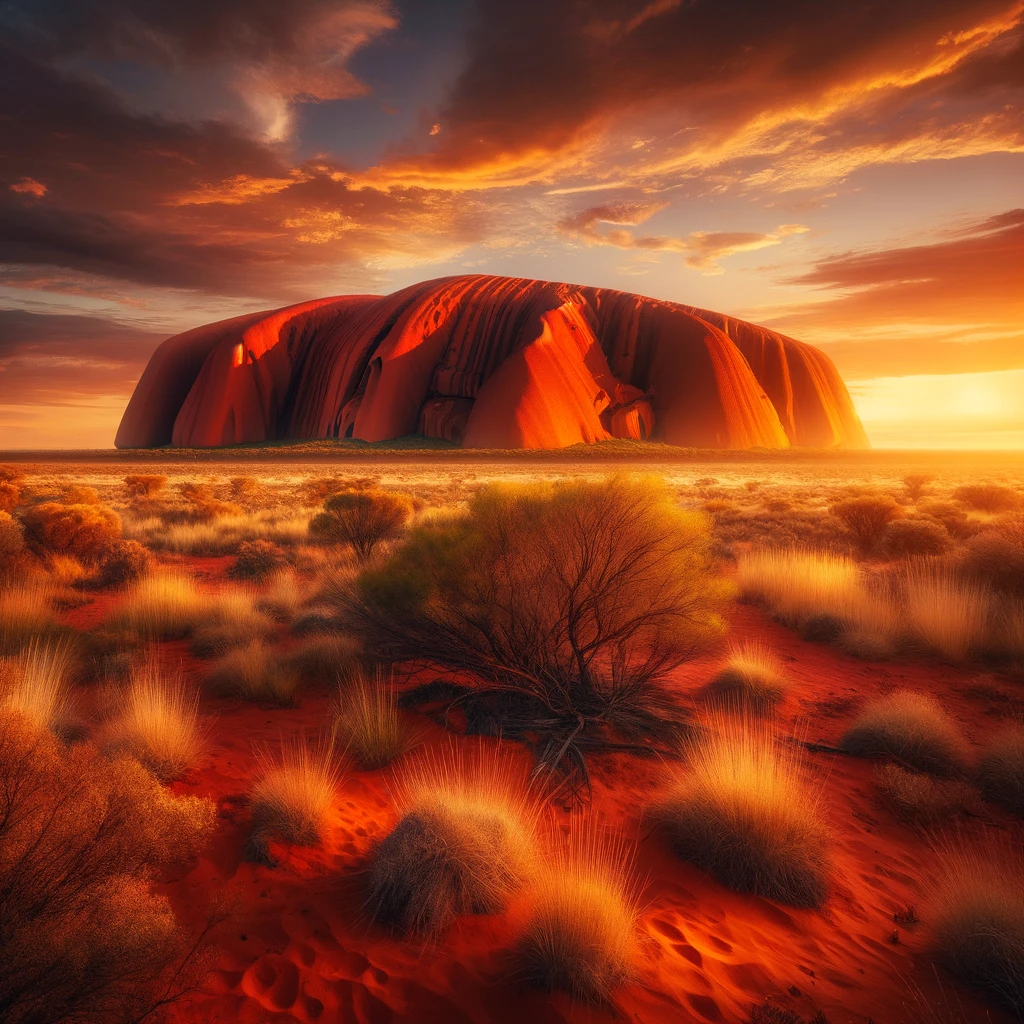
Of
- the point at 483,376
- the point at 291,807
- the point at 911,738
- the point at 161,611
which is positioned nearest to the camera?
the point at 291,807

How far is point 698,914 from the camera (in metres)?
3.21

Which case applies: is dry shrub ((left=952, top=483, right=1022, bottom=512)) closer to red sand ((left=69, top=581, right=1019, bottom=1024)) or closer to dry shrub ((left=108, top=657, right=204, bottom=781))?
red sand ((left=69, top=581, right=1019, bottom=1024))

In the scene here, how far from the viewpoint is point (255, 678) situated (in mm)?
5863

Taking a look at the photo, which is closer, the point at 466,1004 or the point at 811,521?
the point at 466,1004

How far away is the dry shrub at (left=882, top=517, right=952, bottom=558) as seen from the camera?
11.6m

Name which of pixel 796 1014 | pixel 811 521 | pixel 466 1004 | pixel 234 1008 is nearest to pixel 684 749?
pixel 796 1014

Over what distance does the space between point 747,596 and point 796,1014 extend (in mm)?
7971

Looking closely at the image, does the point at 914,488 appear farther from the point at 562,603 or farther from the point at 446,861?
the point at 446,861

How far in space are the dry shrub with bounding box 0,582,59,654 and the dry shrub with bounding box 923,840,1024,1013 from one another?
7.58 meters

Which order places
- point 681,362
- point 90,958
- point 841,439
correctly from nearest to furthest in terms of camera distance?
point 90,958
point 681,362
point 841,439

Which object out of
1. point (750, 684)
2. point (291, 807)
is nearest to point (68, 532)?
point (291, 807)

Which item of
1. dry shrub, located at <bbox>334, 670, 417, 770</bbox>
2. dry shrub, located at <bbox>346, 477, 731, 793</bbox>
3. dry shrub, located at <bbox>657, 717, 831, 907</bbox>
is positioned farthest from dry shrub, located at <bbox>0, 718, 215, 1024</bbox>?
dry shrub, located at <bbox>346, 477, 731, 793</bbox>

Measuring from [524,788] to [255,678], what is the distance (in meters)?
3.00

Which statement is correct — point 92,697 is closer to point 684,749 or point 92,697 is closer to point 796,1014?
point 684,749
